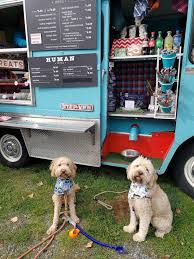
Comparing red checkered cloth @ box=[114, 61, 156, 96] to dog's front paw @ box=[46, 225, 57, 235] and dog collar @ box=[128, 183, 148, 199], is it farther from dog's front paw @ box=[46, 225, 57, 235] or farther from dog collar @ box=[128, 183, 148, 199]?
dog's front paw @ box=[46, 225, 57, 235]

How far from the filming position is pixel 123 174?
4094mm

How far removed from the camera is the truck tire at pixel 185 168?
10.9 feet

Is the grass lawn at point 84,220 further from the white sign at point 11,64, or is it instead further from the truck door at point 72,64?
the white sign at point 11,64

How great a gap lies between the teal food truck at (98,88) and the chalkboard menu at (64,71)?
13 mm

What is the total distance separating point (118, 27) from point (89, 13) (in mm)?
610

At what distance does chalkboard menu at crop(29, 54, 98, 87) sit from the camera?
11.1ft

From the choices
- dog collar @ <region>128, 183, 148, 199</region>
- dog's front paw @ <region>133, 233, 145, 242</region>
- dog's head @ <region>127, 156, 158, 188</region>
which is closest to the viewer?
dog's head @ <region>127, 156, 158, 188</region>

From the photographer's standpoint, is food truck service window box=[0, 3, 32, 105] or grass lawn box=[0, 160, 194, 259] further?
food truck service window box=[0, 3, 32, 105]

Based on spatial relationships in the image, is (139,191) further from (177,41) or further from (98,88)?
(177,41)

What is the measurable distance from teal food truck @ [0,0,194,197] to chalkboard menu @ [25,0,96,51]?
0.04ft

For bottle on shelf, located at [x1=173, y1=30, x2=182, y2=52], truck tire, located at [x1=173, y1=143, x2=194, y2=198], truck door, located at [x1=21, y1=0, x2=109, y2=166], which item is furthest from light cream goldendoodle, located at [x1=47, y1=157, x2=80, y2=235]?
bottle on shelf, located at [x1=173, y1=30, x2=182, y2=52]

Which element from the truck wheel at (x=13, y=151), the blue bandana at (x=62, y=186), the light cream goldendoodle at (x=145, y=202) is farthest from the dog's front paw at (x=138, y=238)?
the truck wheel at (x=13, y=151)

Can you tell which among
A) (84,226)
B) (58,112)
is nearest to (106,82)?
(58,112)

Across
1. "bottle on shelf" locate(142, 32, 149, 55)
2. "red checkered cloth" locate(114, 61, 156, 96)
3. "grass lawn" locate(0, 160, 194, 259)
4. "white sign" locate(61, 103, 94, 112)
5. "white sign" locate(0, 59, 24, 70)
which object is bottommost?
"grass lawn" locate(0, 160, 194, 259)
